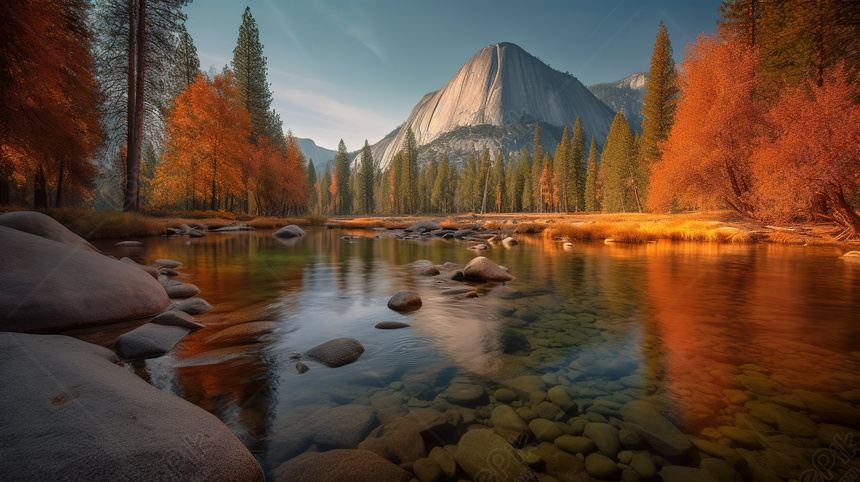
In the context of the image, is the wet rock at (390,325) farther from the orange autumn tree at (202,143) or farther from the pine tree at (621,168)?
the pine tree at (621,168)

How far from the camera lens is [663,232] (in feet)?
66.7

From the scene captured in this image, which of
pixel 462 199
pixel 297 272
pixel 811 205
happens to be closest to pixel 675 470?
pixel 297 272

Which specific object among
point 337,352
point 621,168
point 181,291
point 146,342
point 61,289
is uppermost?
point 621,168

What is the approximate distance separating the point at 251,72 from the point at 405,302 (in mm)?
42490

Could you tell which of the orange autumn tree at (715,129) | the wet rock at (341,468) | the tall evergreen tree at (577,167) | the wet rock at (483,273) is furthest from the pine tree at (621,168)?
the wet rock at (341,468)

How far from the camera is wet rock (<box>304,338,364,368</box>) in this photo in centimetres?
396

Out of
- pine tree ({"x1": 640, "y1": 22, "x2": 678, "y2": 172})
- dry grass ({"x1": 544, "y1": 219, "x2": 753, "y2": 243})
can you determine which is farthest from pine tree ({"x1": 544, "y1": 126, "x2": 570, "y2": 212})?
dry grass ({"x1": 544, "y1": 219, "x2": 753, "y2": 243})

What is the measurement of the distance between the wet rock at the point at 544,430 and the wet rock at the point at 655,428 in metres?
0.62

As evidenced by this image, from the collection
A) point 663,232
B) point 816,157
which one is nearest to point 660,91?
point 663,232

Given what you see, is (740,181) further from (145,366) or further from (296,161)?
(296,161)

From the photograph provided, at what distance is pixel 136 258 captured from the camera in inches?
432

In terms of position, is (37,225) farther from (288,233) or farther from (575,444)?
(288,233)

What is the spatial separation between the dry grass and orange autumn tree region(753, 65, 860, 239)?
2.68 m

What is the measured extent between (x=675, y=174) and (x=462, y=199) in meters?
70.0
